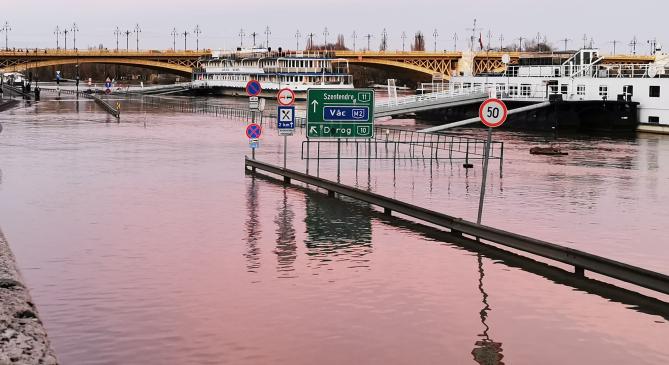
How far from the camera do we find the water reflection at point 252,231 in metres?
20.1

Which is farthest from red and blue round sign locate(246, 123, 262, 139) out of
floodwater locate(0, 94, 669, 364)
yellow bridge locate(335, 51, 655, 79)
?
yellow bridge locate(335, 51, 655, 79)

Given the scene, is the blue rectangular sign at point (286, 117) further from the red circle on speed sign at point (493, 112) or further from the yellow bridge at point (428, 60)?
the yellow bridge at point (428, 60)

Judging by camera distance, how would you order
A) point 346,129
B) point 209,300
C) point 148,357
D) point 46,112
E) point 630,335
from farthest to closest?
point 46,112
point 346,129
point 209,300
point 630,335
point 148,357

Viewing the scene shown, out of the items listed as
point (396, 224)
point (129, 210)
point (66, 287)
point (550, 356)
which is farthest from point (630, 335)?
point (129, 210)

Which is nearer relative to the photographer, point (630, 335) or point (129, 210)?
point (630, 335)

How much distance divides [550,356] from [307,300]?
4.63m

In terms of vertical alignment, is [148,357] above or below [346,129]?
below

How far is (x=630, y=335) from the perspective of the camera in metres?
15.0

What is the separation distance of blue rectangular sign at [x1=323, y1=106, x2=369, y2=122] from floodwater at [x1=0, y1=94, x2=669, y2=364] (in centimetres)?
263

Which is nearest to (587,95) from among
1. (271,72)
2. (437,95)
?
(437,95)

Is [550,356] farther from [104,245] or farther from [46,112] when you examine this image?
[46,112]

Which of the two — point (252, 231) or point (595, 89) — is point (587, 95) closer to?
point (595, 89)

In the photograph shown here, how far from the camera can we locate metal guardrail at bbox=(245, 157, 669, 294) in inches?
687

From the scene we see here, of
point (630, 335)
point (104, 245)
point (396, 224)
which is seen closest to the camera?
point (630, 335)
